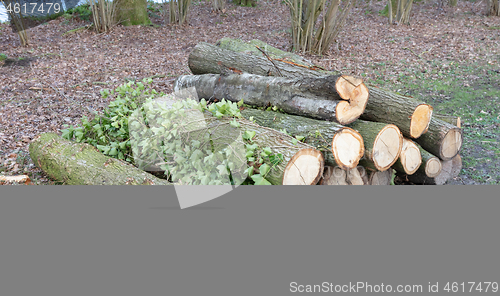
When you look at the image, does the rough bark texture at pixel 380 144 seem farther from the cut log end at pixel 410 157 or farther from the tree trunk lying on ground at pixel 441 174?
the tree trunk lying on ground at pixel 441 174

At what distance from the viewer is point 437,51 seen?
28.5 ft

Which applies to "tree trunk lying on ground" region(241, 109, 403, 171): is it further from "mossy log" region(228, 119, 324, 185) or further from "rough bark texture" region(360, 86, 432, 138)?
"rough bark texture" region(360, 86, 432, 138)

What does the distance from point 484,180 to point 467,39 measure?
7.10 meters

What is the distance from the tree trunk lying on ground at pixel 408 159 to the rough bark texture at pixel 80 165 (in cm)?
242

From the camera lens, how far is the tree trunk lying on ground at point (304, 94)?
3629 mm

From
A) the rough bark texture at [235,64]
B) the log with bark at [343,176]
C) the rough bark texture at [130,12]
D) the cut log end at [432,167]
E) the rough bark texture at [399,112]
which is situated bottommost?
the cut log end at [432,167]

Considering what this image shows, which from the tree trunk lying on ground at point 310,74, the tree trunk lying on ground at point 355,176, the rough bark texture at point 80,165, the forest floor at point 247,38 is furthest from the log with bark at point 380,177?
the rough bark texture at point 80,165

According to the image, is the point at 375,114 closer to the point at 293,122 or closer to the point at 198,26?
the point at 293,122

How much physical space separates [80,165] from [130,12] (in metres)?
8.71

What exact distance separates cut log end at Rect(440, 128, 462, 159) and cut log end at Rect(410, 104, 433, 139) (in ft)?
0.95

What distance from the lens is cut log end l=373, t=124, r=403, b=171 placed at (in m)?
3.50

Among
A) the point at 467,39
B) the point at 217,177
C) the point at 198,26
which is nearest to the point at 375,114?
the point at 217,177

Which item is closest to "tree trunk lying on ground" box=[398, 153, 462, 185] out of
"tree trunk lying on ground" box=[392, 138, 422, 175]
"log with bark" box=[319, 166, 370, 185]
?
"tree trunk lying on ground" box=[392, 138, 422, 175]

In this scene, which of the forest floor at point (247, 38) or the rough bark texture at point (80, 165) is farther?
the forest floor at point (247, 38)
